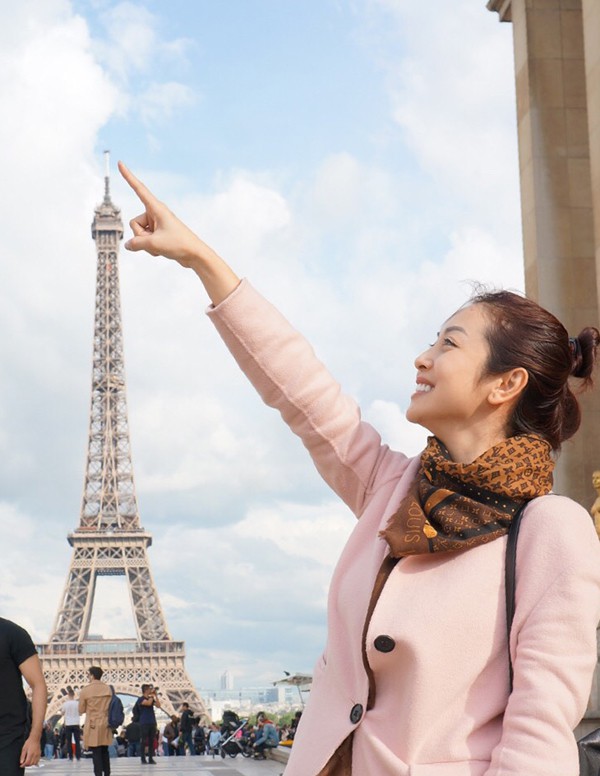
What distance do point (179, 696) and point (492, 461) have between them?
56.5 metres

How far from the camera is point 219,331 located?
2.71 m

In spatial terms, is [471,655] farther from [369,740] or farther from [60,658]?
[60,658]

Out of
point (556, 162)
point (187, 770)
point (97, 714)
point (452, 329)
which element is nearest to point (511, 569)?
point (452, 329)

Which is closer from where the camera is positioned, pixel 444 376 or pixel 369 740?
pixel 369 740

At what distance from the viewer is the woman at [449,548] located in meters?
2.28

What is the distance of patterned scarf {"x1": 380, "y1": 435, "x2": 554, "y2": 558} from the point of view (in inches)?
95.2

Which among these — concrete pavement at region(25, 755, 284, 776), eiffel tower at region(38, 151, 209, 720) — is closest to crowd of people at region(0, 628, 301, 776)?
concrete pavement at region(25, 755, 284, 776)

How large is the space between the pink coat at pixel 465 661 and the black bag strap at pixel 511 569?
1 centimetres

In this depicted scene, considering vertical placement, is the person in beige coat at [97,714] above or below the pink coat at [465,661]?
above

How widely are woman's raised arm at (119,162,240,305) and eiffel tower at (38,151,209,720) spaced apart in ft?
171

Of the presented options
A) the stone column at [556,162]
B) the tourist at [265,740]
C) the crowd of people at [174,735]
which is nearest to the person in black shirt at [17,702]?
Answer: the stone column at [556,162]

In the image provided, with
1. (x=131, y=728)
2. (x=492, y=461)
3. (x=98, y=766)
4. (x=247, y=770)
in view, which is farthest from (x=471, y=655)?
(x=131, y=728)

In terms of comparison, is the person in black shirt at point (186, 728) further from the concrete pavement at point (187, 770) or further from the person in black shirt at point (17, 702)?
the person in black shirt at point (17, 702)

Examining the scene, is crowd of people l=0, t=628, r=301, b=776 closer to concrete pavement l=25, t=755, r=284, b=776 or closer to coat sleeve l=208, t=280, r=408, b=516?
concrete pavement l=25, t=755, r=284, b=776
